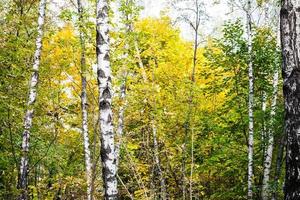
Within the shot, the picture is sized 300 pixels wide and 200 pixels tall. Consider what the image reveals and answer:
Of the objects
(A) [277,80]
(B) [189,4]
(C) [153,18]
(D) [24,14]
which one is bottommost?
(A) [277,80]

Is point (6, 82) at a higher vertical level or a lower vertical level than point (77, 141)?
higher

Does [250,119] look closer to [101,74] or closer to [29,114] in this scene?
[101,74]

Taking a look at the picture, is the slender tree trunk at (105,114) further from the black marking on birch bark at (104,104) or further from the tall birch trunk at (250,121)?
the tall birch trunk at (250,121)

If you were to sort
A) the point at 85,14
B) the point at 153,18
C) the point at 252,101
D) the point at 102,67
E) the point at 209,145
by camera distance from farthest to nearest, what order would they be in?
the point at 153,18
the point at 209,145
the point at 252,101
the point at 85,14
the point at 102,67

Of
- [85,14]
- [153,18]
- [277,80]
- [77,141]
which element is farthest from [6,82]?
[153,18]

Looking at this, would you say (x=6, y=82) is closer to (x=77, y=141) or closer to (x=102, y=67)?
(x=102, y=67)

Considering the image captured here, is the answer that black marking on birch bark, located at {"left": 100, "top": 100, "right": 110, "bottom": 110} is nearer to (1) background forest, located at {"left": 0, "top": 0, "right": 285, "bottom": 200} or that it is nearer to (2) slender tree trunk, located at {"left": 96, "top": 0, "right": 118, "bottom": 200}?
(2) slender tree trunk, located at {"left": 96, "top": 0, "right": 118, "bottom": 200}

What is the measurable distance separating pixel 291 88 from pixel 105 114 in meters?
3.76

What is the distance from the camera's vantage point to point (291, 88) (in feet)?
11.9

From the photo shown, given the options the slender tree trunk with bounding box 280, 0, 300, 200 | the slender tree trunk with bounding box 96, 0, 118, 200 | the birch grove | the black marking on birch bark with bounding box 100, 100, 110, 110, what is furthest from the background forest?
the slender tree trunk with bounding box 280, 0, 300, 200

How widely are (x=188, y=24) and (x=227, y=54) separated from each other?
211 cm

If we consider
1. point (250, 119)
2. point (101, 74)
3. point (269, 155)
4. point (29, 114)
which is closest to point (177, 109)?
point (250, 119)

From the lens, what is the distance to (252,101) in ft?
37.4

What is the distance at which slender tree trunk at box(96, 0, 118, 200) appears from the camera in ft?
21.5
